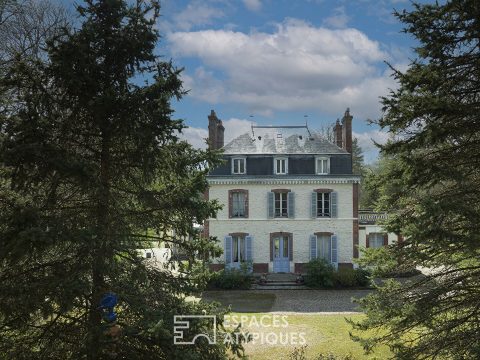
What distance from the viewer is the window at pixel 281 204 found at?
2439 cm

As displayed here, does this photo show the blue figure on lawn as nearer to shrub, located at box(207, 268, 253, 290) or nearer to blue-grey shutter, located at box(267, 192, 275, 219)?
shrub, located at box(207, 268, 253, 290)

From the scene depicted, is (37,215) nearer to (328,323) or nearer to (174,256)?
(174,256)

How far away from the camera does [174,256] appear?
6828 mm

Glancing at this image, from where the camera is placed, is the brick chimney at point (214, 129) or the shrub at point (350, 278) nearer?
the shrub at point (350, 278)

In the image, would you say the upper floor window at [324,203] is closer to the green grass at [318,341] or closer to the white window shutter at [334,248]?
the white window shutter at [334,248]

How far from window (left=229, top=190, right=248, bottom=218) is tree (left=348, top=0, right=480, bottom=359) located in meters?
17.3

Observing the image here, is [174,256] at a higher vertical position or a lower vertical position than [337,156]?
lower

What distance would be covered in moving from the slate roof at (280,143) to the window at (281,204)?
251 cm

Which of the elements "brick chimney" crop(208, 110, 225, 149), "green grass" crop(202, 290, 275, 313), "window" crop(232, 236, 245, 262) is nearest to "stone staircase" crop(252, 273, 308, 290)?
"green grass" crop(202, 290, 275, 313)

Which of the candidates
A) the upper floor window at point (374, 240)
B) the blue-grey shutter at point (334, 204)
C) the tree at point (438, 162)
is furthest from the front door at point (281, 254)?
the tree at point (438, 162)

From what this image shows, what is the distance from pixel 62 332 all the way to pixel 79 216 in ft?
5.30

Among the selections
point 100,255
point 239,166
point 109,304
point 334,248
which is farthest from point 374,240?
point 100,255

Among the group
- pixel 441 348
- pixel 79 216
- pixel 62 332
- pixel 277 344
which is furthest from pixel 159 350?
pixel 277 344

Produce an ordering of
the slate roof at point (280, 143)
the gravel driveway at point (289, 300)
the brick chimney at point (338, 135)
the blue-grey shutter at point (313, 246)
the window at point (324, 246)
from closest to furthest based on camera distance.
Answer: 1. the gravel driveway at point (289, 300)
2. the blue-grey shutter at point (313, 246)
3. the window at point (324, 246)
4. the slate roof at point (280, 143)
5. the brick chimney at point (338, 135)
